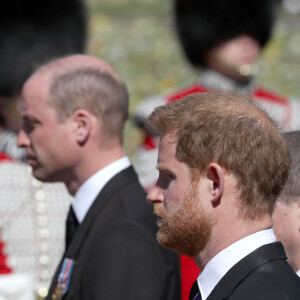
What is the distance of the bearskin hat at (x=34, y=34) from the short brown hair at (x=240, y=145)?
3.00 m

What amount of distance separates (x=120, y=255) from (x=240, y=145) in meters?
0.80

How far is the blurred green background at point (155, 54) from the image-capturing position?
30.7ft

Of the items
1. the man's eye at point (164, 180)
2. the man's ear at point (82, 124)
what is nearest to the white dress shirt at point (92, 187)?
the man's ear at point (82, 124)

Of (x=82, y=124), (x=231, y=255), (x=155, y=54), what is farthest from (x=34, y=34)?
(x=155, y=54)

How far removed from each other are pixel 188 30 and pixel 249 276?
4.34 meters

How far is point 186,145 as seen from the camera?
2.15 metres

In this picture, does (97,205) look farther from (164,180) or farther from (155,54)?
(155,54)

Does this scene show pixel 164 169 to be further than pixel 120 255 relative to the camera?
No

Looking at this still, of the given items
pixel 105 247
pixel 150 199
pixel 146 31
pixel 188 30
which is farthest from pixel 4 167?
pixel 146 31

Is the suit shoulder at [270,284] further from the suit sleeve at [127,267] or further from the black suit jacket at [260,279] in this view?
the suit sleeve at [127,267]

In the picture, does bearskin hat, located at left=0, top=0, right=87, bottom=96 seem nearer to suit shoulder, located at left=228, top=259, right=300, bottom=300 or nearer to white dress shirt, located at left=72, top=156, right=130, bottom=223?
white dress shirt, located at left=72, top=156, right=130, bottom=223

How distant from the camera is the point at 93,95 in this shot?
3.21 m

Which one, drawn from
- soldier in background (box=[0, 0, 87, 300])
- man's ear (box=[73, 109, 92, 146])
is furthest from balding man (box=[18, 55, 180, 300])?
soldier in background (box=[0, 0, 87, 300])

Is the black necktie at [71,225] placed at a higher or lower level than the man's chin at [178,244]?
lower
